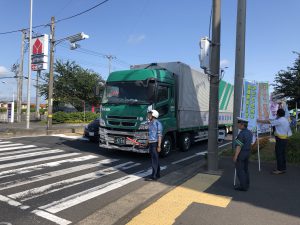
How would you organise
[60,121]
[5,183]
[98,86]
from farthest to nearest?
1. [60,121]
2. [98,86]
3. [5,183]

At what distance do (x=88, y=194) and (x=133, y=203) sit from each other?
1247 millimetres

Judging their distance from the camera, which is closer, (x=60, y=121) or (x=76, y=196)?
(x=76, y=196)

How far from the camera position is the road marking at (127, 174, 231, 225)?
5.32 metres

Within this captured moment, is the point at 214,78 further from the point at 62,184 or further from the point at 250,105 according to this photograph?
the point at 62,184

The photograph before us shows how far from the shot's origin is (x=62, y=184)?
7.66 m

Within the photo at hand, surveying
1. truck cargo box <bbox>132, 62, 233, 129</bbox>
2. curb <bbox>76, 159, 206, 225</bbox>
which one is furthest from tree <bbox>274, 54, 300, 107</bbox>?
curb <bbox>76, 159, 206, 225</bbox>

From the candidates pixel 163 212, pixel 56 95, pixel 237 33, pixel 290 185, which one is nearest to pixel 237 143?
pixel 290 185

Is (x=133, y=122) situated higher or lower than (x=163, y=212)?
higher

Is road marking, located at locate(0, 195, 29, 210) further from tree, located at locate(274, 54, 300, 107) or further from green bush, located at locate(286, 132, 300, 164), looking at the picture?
tree, located at locate(274, 54, 300, 107)

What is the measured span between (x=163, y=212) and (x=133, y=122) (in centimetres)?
576

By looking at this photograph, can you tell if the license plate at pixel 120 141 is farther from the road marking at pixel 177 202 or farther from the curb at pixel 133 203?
the road marking at pixel 177 202

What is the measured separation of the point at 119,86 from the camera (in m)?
12.2

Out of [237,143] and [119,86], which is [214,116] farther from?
[119,86]

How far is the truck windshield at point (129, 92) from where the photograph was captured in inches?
446
